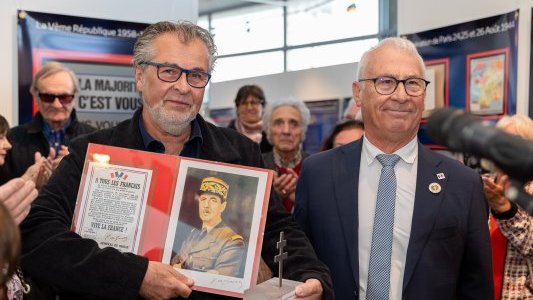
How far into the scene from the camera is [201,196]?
7.52 feet

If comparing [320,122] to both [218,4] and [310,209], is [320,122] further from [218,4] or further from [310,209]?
[218,4]

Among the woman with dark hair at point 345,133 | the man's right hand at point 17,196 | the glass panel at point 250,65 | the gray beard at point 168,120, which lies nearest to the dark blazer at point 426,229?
the gray beard at point 168,120

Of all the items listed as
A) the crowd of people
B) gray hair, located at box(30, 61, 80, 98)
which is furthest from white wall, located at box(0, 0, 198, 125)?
the crowd of people

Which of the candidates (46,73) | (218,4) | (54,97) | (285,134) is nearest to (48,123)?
(54,97)

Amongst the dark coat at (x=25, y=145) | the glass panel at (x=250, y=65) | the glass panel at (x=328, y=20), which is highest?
the glass panel at (x=328, y=20)

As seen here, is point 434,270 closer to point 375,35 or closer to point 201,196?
point 201,196

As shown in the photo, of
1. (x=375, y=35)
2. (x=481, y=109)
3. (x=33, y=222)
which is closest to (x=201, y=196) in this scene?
(x=33, y=222)

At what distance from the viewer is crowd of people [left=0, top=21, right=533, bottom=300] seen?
7.04 feet

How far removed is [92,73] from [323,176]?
3.56 m

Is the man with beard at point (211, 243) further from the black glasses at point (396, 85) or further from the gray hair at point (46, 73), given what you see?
the gray hair at point (46, 73)

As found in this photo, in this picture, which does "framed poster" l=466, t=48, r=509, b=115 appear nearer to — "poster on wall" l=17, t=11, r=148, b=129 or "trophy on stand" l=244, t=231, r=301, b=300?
"poster on wall" l=17, t=11, r=148, b=129

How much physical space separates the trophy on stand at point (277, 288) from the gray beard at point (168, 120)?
21.0 inches

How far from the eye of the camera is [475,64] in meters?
5.40

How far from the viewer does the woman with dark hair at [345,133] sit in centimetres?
Answer: 432
